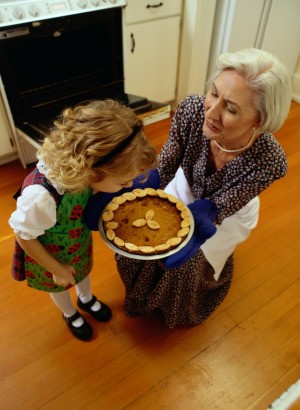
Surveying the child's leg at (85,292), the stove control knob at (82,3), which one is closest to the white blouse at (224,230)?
the child's leg at (85,292)

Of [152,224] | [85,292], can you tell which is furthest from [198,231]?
[85,292]

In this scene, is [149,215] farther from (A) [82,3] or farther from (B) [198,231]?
(A) [82,3]

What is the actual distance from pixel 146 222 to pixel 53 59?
4.51ft

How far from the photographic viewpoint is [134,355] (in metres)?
1.37

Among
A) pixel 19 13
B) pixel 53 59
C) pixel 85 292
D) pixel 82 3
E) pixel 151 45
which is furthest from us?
pixel 151 45

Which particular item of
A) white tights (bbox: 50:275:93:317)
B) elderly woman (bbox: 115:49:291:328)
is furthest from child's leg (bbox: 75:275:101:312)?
elderly woman (bbox: 115:49:291:328)

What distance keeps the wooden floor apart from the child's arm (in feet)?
1.57

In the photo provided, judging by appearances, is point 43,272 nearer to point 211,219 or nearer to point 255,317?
point 211,219

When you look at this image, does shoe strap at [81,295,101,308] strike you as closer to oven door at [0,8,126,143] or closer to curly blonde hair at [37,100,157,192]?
curly blonde hair at [37,100,157,192]

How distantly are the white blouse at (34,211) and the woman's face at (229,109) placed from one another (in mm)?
519

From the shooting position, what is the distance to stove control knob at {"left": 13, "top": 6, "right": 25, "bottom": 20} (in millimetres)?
1610

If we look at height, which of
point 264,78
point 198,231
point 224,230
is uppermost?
point 264,78

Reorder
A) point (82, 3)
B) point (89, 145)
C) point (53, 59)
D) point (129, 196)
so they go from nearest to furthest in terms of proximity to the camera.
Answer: point (89, 145) < point (129, 196) < point (82, 3) < point (53, 59)

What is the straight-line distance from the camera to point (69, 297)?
4.40ft
